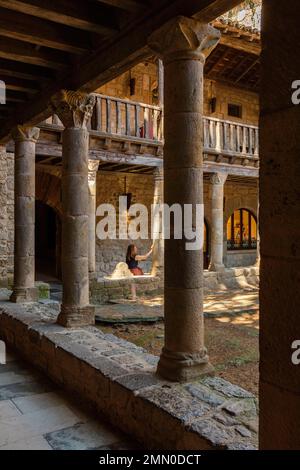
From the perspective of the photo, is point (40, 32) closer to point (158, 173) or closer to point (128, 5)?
point (128, 5)

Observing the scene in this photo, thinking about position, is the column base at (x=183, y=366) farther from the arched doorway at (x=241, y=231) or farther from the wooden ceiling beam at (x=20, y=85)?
the arched doorway at (x=241, y=231)

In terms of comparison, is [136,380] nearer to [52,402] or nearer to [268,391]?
[52,402]

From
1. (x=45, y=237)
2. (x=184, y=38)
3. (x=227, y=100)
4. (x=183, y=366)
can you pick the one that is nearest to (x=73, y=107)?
(x=184, y=38)

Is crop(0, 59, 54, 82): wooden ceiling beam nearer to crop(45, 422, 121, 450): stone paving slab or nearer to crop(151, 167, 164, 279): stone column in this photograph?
crop(45, 422, 121, 450): stone paving slab

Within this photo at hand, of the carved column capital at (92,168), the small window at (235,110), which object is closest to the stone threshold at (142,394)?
the carved column capital at (92,168)

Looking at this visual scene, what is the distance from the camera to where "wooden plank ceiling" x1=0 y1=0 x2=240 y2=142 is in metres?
3.03

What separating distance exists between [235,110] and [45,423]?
47.9ft

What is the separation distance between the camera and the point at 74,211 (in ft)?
14.2

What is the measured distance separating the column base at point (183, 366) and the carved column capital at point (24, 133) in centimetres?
419

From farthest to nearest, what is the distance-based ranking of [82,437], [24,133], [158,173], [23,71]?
[158,173] < [24,133] < [23,71] < [82,437]

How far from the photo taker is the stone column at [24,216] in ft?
19.3

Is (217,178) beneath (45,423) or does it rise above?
above

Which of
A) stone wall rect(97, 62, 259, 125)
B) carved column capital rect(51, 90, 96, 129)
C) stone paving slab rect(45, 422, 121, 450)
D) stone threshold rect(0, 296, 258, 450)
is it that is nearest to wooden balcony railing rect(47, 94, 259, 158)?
stone wall rect(97, 62, 259, 125)
